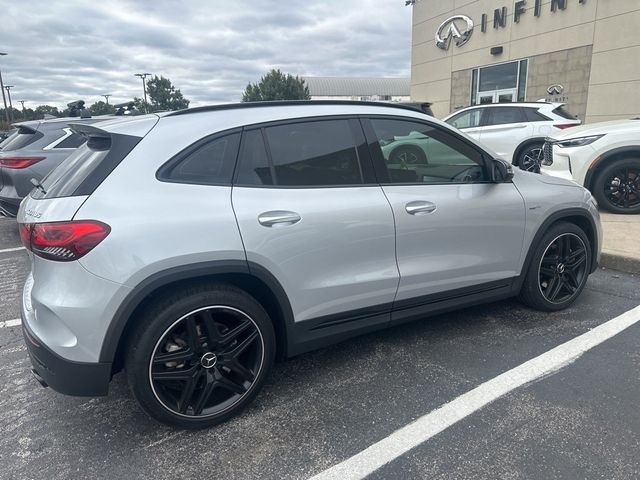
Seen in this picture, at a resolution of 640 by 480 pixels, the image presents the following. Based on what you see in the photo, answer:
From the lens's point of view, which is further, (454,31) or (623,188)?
(454,31)

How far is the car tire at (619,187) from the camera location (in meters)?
6.51

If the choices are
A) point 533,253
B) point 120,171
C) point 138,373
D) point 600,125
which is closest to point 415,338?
point 533,253

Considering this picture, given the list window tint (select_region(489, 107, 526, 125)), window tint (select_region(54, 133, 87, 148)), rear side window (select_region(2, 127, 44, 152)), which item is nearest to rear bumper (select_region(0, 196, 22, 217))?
rear side window (select_region(2, 127, 44, 152))

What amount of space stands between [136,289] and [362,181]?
145 cm

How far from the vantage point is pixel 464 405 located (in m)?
2.69

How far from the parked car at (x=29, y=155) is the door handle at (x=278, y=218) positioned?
4.36 metres

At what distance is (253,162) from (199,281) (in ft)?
2.36

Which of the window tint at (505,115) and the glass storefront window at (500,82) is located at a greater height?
the glass storefront window at (500,82)

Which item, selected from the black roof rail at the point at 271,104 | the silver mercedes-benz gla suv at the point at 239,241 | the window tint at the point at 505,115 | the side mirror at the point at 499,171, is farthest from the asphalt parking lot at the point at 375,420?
the window tint at the point at 505,115

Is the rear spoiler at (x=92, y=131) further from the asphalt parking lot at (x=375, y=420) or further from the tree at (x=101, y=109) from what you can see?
the tree at (x=101, y=109)

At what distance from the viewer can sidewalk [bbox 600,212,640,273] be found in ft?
16.0

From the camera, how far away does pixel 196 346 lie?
8.07 feet

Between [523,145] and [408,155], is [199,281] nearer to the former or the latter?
[408,155]

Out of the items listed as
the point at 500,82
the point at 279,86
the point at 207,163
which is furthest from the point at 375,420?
the point at 279,86
